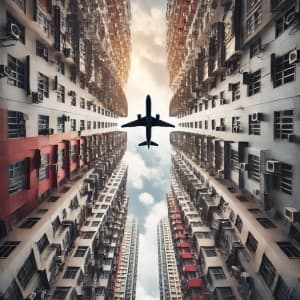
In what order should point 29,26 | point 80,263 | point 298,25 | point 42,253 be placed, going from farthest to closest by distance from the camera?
point 80,263
point 42,253
point 29,26
point 298,25

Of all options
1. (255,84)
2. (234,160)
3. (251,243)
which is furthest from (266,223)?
(255,84)

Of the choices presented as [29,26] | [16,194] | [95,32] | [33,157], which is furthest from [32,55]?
[95,32]

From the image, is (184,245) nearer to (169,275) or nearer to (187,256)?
(187,256)

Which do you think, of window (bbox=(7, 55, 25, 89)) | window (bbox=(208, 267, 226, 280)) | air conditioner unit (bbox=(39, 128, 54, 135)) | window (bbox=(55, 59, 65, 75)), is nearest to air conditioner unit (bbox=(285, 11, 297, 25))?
window (bbox=(7, 55, 25, 89))

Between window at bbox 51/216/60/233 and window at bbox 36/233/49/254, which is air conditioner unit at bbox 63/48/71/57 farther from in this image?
window at bbox 36/233/49/254

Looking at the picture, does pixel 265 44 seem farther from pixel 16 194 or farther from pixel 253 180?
pixel 16 194

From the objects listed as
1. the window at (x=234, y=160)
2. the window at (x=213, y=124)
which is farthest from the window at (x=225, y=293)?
the window at (x=213, y=124)
